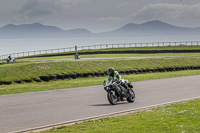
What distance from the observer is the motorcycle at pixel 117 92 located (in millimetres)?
13945

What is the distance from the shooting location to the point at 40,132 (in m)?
9.06

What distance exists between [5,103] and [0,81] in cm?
1125

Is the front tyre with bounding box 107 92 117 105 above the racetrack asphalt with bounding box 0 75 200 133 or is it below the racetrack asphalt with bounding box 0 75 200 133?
above

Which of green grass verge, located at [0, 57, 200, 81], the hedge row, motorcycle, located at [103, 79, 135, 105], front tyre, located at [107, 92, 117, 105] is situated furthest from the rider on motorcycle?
green grass verge, located at [0, 57, 200, 81]

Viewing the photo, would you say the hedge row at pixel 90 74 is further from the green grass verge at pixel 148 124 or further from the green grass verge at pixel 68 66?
the green grass verge at pixel 148 124

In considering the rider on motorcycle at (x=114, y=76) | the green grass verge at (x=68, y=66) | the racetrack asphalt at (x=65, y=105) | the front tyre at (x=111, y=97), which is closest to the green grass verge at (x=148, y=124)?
the racetrack asphalt at (x=65, y=105)

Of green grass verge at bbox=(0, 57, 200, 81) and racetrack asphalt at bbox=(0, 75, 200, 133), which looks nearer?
racetrack asphalt at bbox=(0, 75, 200, 133)

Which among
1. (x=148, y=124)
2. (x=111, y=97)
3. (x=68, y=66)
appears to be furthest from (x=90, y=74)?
(x=148, y=124)

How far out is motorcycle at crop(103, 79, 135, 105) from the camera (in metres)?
13.9

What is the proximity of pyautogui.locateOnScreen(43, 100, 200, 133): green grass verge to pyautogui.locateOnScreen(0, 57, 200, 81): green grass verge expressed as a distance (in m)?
17.4

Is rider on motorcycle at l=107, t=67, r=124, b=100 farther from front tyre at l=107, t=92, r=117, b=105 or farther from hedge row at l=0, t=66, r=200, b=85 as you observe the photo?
hedge row at l=0, t=66, r=200, b=85

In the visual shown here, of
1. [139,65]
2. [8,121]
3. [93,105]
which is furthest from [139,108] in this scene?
[139,65]

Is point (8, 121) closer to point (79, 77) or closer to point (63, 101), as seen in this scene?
point (63, 101)

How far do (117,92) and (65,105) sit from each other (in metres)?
2.20
